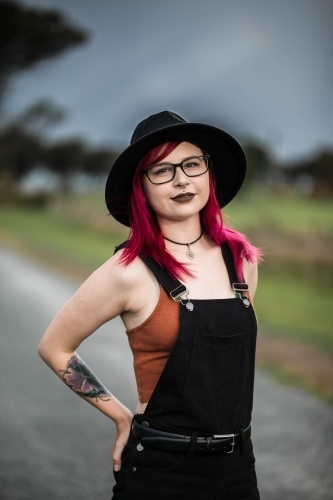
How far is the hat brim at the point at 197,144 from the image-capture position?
2.14 metres

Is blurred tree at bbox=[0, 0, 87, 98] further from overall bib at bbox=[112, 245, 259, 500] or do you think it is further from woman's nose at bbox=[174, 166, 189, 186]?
overall bib at bbox=[112, 245, 259, 500]

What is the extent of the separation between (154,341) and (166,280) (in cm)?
20

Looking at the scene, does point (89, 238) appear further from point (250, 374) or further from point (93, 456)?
point (250, 374)

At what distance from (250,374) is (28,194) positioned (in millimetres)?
24624

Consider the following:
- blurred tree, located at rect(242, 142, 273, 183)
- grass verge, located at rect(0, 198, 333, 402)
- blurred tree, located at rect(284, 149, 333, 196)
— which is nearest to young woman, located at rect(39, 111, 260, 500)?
grass verge, located at rect(0, 198, 333, 402)

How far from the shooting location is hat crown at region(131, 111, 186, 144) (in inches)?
84.8

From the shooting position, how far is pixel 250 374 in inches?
84.0

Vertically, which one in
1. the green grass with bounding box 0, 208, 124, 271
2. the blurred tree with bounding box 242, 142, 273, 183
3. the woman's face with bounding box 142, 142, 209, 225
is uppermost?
the blurred tree with bounding box 242, 142, 273, 183

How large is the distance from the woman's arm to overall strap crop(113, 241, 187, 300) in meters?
0.08

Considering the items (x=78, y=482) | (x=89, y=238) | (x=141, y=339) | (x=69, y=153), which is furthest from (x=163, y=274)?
(x=69, y=153)

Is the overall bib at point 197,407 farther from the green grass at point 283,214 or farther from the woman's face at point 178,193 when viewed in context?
the green grass at point 283,214

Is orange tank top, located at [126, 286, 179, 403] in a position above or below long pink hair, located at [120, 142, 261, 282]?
below

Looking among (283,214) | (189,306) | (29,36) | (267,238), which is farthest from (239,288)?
(29,36)

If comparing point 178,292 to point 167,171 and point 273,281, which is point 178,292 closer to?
point 167,171
